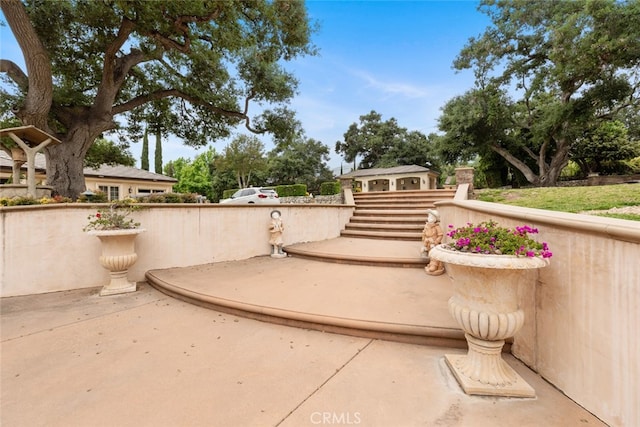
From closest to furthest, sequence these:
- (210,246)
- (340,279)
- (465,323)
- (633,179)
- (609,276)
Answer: (609,276), (465,323), (340,279), (210,246), (633,179)

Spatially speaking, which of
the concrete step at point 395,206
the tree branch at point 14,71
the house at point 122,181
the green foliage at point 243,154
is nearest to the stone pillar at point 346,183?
the concrete step at point 395,206

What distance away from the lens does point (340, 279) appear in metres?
4.11

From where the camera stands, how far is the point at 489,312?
176 centimetres

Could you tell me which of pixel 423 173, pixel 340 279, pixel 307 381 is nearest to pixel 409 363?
pixel 307 381

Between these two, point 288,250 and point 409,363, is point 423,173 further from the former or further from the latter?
point 409,363

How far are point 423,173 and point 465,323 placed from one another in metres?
22.6

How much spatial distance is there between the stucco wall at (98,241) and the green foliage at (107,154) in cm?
934

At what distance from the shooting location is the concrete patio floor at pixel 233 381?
1605 mm

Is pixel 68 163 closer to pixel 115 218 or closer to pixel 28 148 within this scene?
pixel 28 148

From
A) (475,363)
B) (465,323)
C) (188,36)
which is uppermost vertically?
(188,36)

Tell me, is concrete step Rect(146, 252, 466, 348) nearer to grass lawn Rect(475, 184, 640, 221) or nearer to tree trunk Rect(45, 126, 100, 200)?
grass lawn Rect(475, 184, 640, 221)

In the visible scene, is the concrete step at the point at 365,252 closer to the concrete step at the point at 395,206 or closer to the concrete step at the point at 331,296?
the concrete step at the point at 331,296

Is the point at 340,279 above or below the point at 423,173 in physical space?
below

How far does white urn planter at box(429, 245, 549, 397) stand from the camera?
1698mm
